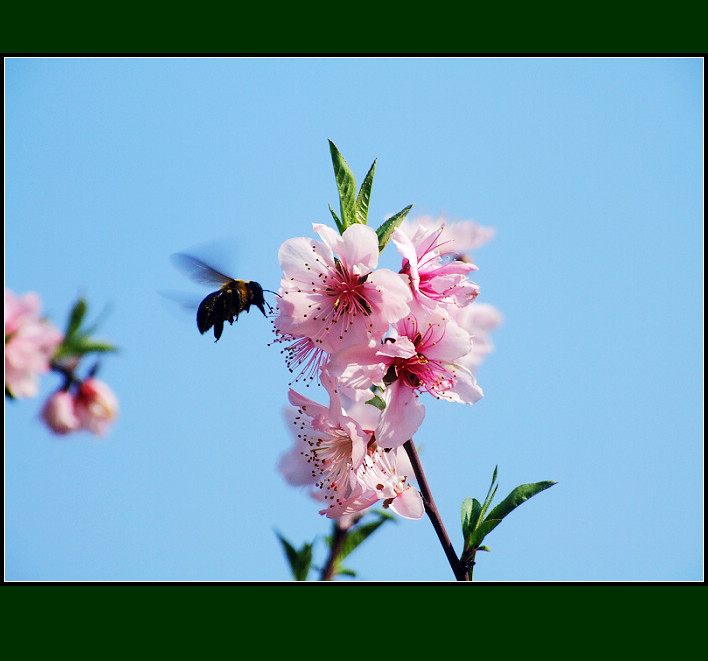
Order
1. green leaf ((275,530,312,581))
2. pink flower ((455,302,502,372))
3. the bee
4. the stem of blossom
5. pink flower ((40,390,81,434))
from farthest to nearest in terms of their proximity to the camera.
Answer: pink flower ((40,390,81,434)) < pink flower ((455,302,502,372)) < green leaf ((275,530,312,581)) < the bee < the stem of blossom

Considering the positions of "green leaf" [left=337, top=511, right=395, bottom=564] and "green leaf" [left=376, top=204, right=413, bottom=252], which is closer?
"green leaf" [left=376, top=204, right=413, bottom=252]

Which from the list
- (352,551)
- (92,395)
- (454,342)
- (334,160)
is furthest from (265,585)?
(92,395)

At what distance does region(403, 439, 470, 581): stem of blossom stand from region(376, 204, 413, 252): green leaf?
0.56 m

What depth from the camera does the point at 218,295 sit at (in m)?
2.22

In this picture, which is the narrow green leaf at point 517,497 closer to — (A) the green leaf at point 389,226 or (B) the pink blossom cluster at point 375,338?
(B) the pink blossom cluster at point 375,338

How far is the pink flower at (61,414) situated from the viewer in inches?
141

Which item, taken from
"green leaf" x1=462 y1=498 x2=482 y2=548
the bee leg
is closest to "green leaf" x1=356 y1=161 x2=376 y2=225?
the bee leg

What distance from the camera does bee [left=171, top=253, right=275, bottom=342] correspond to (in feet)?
7.29

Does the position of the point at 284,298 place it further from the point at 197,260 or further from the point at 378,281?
the point at 197,260

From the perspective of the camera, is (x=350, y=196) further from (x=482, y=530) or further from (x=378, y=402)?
(x=482, y=530)

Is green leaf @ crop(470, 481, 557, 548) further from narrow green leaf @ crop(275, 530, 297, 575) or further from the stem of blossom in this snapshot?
narrow green leaf @ crop(275, 530, 297, 575)

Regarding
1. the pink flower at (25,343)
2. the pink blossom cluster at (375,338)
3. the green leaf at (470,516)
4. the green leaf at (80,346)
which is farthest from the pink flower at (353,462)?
the green leaf at (80,346)

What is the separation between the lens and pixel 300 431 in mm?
2154

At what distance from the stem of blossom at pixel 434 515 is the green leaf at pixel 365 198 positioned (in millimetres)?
668
